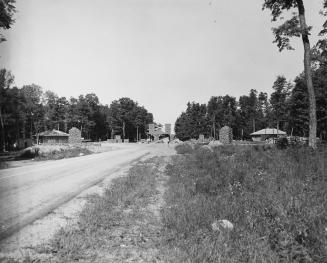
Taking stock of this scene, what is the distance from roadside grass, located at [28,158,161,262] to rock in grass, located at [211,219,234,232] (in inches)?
40.0

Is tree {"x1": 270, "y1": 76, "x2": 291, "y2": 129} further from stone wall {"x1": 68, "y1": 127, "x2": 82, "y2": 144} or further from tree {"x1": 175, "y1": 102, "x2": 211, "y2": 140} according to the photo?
stone wall {"x1": 68, "y1": 127, "x2": 82, "y2": 144}

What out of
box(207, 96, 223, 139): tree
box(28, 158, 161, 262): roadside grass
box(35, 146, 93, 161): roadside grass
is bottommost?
box(28, 158, 161, 262): roadside grass

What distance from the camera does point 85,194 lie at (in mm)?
9070

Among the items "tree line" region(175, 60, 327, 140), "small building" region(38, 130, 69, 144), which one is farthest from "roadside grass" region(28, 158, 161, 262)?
"tree line" region(175, 60, 327, 140)

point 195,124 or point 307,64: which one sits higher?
point 195,124

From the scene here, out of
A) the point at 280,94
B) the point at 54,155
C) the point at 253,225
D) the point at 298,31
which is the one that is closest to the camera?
the point at 253,225

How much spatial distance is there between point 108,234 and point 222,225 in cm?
205

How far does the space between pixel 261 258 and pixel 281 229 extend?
0.86m

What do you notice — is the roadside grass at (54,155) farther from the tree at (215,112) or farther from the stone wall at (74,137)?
the tree at (215,112)

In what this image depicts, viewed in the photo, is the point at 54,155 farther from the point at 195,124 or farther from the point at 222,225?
the point at 195,124

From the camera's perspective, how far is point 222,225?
201 inches

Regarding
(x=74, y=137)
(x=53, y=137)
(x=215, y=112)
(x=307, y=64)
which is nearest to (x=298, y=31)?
(x=307, y=64)

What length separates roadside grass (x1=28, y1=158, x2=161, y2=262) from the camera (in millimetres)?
4461

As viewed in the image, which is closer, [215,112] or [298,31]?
[298,31]
